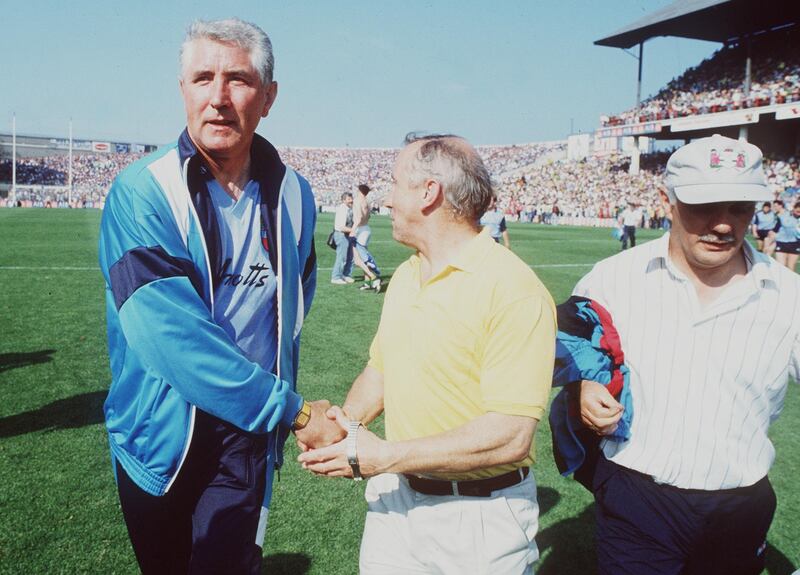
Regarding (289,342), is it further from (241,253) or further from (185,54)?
(185,54)

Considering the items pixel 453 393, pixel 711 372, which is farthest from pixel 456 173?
pixel 711 372

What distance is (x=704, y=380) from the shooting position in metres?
2.58

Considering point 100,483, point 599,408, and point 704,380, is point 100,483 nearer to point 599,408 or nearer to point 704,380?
point 599,408

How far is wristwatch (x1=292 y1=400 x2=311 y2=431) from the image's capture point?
2.46 m

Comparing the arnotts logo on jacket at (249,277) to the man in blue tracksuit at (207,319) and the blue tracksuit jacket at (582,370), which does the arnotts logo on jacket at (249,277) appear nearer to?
the man in blue tracksuit at (207,319)

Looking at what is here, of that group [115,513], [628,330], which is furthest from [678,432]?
[115,513]

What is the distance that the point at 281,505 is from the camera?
462 cm

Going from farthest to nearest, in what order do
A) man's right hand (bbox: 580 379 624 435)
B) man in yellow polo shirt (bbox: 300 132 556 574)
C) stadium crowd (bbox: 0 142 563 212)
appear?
1. stadium crowd (bbox: 0 142 563 212)
2. man's right hand (bbox: 580 379 624 435)
3. man in yellow polo shirt (bbox: 300 132 556 574)

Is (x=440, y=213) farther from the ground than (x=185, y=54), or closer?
closer

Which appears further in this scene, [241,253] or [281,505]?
[281,505]

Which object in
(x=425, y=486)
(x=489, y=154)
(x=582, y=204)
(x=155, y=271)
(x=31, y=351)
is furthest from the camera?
(x=489, y=154)

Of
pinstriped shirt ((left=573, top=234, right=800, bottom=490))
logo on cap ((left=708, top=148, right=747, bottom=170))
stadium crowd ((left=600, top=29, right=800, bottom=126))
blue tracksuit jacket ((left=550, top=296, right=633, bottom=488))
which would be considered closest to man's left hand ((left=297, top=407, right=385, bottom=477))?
blue tracksuit jacket ((left=550, top=296, right=633, bottom=488))

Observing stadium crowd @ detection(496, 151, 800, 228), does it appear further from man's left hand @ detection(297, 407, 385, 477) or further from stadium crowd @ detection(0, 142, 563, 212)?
man's left hand @ detection(297, 407, 385, 477)

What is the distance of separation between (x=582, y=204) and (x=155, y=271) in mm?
58330
